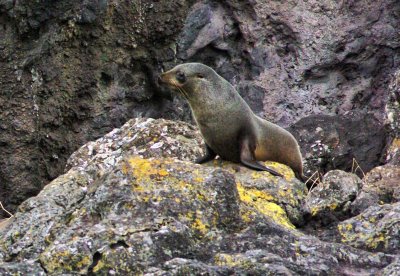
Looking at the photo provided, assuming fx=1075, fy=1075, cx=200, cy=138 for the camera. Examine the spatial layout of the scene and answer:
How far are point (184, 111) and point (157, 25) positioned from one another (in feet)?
2.57

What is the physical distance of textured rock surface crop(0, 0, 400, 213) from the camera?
872cm

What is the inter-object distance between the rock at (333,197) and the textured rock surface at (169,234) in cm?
26

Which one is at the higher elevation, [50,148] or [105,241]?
[105,241]

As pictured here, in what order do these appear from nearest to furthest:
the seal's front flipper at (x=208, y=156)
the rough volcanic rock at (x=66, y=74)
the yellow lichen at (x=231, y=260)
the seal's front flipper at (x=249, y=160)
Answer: the yellow lichen at (x=231, y=260) < the seal's front flipper at (x=249, y=160) < the seal's front flipper at (x=208, y=156) < the rough volcanic rock at (x=66, y=74)

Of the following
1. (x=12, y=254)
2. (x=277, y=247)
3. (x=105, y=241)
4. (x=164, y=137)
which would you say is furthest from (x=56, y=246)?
(x=164, y=137)

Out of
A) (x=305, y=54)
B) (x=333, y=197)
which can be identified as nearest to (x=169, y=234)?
(x=333, y=197)

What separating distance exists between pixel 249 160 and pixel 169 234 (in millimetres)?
2955

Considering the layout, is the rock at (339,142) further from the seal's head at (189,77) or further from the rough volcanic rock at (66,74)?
the seal's head at (189,77)

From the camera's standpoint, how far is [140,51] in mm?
9141

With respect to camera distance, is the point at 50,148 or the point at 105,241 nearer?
the point at 105,241

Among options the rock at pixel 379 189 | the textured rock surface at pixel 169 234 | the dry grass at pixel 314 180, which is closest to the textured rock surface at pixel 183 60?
the dry grass at pixel 314 180

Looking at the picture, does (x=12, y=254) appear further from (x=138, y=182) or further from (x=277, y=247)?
(x=277, y=247)

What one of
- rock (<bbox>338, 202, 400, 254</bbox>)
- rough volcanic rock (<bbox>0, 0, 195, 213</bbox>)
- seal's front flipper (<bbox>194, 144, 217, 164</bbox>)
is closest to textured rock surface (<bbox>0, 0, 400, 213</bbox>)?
rough volcanic rock (<bbox>0, 0, 195, 213</bbox>)

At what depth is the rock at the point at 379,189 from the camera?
19.3 feet
